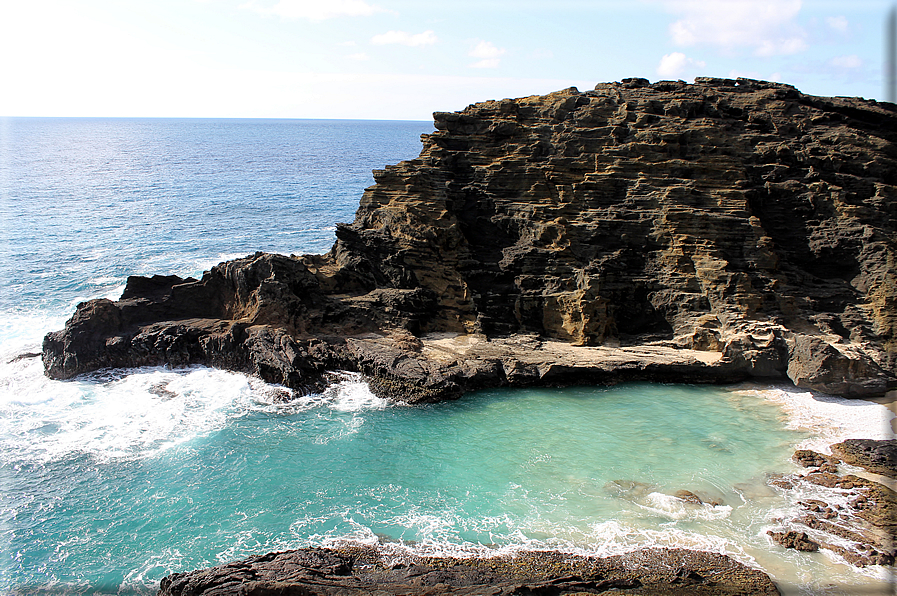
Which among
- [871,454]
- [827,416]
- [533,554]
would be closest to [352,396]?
[533,554]

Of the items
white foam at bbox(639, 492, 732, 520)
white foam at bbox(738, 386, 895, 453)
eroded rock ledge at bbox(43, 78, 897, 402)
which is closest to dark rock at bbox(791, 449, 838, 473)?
white foam at bbox(738, 386, 895, 453)

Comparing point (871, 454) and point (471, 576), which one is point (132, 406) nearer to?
point (471, 576)

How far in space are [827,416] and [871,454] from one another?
298 cm

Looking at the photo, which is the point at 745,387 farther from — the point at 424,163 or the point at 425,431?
the point at 424,163

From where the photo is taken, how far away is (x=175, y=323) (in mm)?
27891

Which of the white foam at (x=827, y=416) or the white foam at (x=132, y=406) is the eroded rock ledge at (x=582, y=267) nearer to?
Answer: the white foam at (x=827, y=416)

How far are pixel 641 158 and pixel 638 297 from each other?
23.7 feet

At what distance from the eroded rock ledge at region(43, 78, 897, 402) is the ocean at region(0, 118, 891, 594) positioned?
1420mm

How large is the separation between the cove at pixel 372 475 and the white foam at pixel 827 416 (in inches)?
21.0

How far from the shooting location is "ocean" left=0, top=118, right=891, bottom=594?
16000 mm

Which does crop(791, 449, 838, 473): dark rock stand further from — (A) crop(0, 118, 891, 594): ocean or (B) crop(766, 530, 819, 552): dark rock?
(B) crop(766, 530, 819, 552): dark rock

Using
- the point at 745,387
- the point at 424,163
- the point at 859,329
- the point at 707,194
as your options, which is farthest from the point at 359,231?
the point at 859,329

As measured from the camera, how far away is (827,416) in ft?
74.3

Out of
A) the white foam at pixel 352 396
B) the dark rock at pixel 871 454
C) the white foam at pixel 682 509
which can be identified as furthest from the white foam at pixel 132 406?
the dark rock at pixel 871 454
